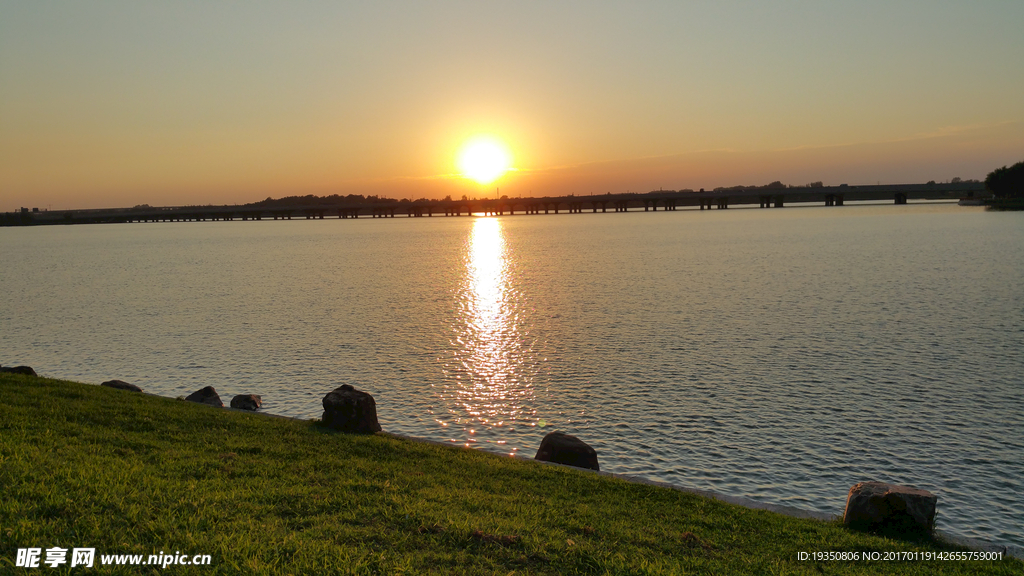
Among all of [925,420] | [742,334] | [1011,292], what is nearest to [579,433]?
[925,420]

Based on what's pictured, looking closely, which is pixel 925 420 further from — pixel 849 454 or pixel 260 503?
pixel 260 503

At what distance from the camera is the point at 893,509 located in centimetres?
973

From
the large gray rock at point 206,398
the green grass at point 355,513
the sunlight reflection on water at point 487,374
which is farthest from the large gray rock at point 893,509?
the large gray rock at point 206,398

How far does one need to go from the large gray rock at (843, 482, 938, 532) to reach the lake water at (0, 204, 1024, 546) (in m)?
2.47

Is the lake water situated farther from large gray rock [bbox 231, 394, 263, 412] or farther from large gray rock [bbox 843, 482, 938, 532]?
large gray rock [bbox 843, 482, 938, 532]

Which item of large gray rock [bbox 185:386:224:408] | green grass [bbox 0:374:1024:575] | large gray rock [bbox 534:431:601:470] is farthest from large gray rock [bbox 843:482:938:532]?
large gray rock [bbox 185:386:224:408]

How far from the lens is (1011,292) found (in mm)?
40375

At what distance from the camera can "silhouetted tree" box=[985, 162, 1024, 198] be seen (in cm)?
18300

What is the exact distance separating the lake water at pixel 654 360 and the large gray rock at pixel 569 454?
127 cm

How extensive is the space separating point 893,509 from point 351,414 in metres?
10.0

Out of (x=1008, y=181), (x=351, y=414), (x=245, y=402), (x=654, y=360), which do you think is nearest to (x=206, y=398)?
(x=245, y=402)

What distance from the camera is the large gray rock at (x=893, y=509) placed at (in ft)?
31.5

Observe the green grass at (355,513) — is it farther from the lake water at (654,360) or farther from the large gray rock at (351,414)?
the lake water at (654,360)

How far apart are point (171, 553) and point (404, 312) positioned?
32055 millimetres
